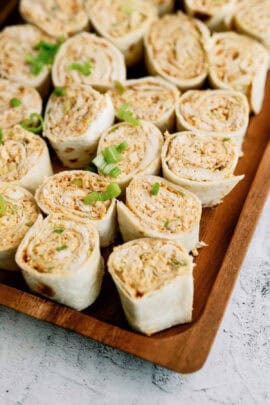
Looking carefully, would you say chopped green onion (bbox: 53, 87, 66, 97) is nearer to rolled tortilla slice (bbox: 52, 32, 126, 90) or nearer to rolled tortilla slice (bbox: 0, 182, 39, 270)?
rolled tortilla slice (bbox: 52, 32, 126, 90)

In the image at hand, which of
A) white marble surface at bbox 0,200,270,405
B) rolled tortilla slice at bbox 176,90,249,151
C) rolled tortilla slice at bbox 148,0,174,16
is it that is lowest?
white marble surface at bbox 0,200,270,405

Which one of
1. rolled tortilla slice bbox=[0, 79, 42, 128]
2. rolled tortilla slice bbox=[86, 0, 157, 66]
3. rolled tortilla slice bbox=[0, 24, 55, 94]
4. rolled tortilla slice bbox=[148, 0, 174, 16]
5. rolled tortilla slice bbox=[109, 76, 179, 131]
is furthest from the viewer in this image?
rolled tortilla slice bbox=[148, 0, 174, 16]

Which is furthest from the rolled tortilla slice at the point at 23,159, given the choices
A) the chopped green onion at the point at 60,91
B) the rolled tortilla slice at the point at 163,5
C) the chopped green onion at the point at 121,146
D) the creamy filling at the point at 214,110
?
the rolled tortilla slice at the point at 163,5

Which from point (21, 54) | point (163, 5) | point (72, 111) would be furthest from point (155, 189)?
point (163, 5)

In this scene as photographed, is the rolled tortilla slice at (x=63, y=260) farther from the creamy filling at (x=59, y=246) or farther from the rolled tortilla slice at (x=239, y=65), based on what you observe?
the rolled tortilla slice at (x=239, y=65)

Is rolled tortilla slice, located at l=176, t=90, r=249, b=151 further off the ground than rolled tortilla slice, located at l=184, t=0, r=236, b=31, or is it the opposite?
rolled tortilla slice, located at l=184, t=0, r=236, b=31

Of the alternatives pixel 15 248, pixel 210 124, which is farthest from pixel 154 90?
pixel 15 248

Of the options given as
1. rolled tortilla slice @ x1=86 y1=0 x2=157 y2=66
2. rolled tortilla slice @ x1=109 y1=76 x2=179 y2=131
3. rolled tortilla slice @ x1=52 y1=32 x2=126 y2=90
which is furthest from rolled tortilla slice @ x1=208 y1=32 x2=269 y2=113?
rolled tortilla slice @ x1=52 y1=32 x2=126 y2=90
